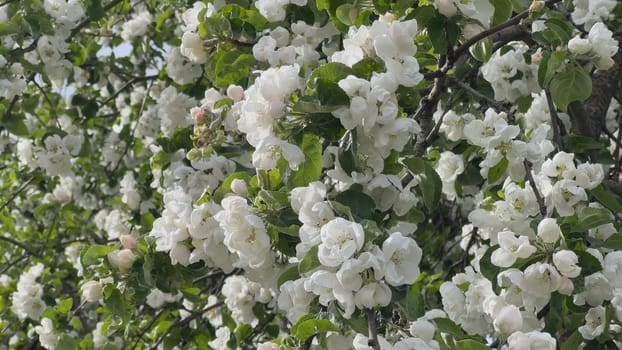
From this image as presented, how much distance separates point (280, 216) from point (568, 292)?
0.55m

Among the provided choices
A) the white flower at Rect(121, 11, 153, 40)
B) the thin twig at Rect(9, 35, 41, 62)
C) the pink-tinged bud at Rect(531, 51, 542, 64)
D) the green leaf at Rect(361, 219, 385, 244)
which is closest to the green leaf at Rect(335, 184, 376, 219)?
the green leaf at Rect(361, 219, 385, 244)

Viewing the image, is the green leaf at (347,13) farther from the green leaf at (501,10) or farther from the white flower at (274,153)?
the white flower at (274,153)

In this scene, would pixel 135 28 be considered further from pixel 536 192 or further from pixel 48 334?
pixel 536 192

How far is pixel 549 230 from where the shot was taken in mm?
1533

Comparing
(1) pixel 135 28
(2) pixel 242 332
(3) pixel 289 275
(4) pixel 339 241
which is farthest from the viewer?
(1) pixel 135 28

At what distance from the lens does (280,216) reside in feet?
4.95

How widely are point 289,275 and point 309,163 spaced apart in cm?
23

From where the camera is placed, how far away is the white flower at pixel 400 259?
1.32 metres

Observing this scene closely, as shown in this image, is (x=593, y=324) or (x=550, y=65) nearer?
(x=593, y=324)

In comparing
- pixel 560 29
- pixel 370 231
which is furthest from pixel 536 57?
pixel 370 231

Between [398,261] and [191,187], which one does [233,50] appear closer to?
[191,187]

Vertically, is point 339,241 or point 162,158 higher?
point 339,241

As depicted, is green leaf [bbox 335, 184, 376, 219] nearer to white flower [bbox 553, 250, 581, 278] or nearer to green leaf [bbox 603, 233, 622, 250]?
white flower [bbox 553, 250, 581, 278]

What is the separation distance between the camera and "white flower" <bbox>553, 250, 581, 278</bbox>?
1491 mm
